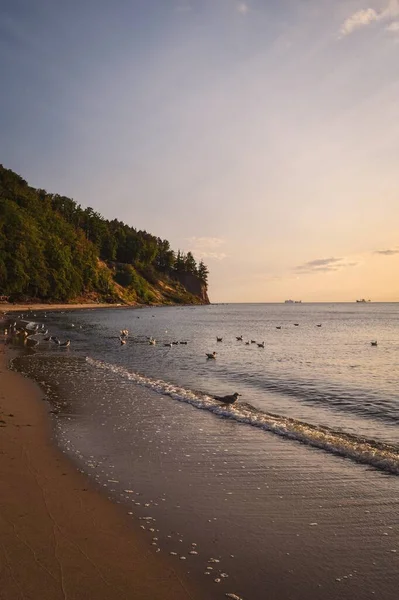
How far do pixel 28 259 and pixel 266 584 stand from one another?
105 m

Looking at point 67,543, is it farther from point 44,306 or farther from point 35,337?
point 44,306

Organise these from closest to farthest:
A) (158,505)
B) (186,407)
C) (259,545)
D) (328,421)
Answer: (259,545) < (158,505) < (328,421) < (186,407)

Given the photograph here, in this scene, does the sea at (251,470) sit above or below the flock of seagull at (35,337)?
below

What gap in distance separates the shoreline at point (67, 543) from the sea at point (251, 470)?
0.32m

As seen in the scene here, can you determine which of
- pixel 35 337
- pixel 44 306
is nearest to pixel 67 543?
pixel 35 337

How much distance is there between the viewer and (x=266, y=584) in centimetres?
498

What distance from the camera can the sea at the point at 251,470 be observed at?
212 inches

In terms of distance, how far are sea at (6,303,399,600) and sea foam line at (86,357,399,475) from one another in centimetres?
4

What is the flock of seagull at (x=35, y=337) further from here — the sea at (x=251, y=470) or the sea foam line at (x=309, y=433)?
the sea foam line at (x=309, y=433)

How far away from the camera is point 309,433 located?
11750 millimetres

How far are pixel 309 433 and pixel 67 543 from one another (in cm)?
790

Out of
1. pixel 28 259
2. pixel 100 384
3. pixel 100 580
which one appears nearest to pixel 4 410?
pixel 100 384

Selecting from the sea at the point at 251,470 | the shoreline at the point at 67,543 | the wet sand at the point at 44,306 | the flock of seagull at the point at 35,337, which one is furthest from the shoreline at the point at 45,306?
the shoreline at the point at 67,543

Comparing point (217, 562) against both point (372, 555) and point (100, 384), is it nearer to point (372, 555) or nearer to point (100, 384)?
point (372, 555)
